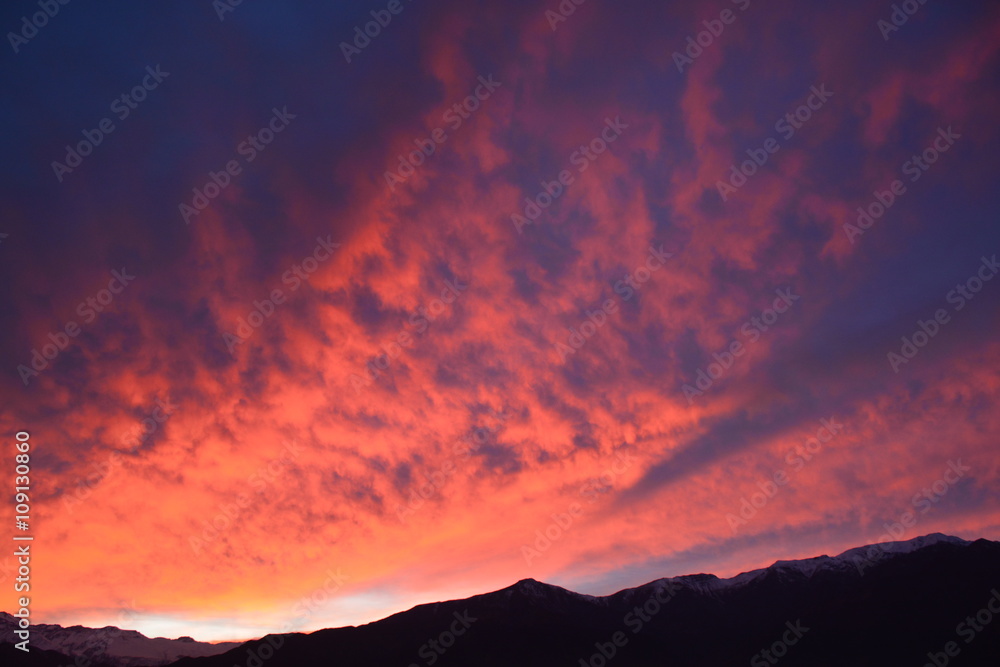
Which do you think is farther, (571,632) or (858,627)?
(571,632)

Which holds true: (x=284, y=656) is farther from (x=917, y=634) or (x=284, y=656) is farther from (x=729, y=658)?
(x=917, y=634)

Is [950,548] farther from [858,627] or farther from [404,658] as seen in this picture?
[404,658]

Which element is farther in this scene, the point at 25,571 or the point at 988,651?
the point at 988,651

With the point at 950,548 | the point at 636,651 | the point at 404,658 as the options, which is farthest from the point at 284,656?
the point at 950,548

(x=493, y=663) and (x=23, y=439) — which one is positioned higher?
(x=23, y=439)

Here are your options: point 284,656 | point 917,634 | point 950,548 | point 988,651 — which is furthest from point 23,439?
point 950,548

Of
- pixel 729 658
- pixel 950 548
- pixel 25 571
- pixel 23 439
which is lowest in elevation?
pixel 729 658

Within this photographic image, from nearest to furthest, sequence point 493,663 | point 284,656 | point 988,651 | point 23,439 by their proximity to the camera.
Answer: point 23,439, point 988,651, point 493,663, point 284,656

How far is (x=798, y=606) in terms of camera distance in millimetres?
195125

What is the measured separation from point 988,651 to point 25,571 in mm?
189986

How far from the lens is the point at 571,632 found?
187 m

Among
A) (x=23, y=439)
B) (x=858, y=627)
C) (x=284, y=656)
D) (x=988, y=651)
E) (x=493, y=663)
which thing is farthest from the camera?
(x=284, y=656)

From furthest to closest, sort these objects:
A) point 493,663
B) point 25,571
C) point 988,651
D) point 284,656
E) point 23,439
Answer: point 284,656 < point 493,663 < point 988,651 < point 25,571 < point 23,439

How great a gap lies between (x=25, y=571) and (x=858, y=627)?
202m
